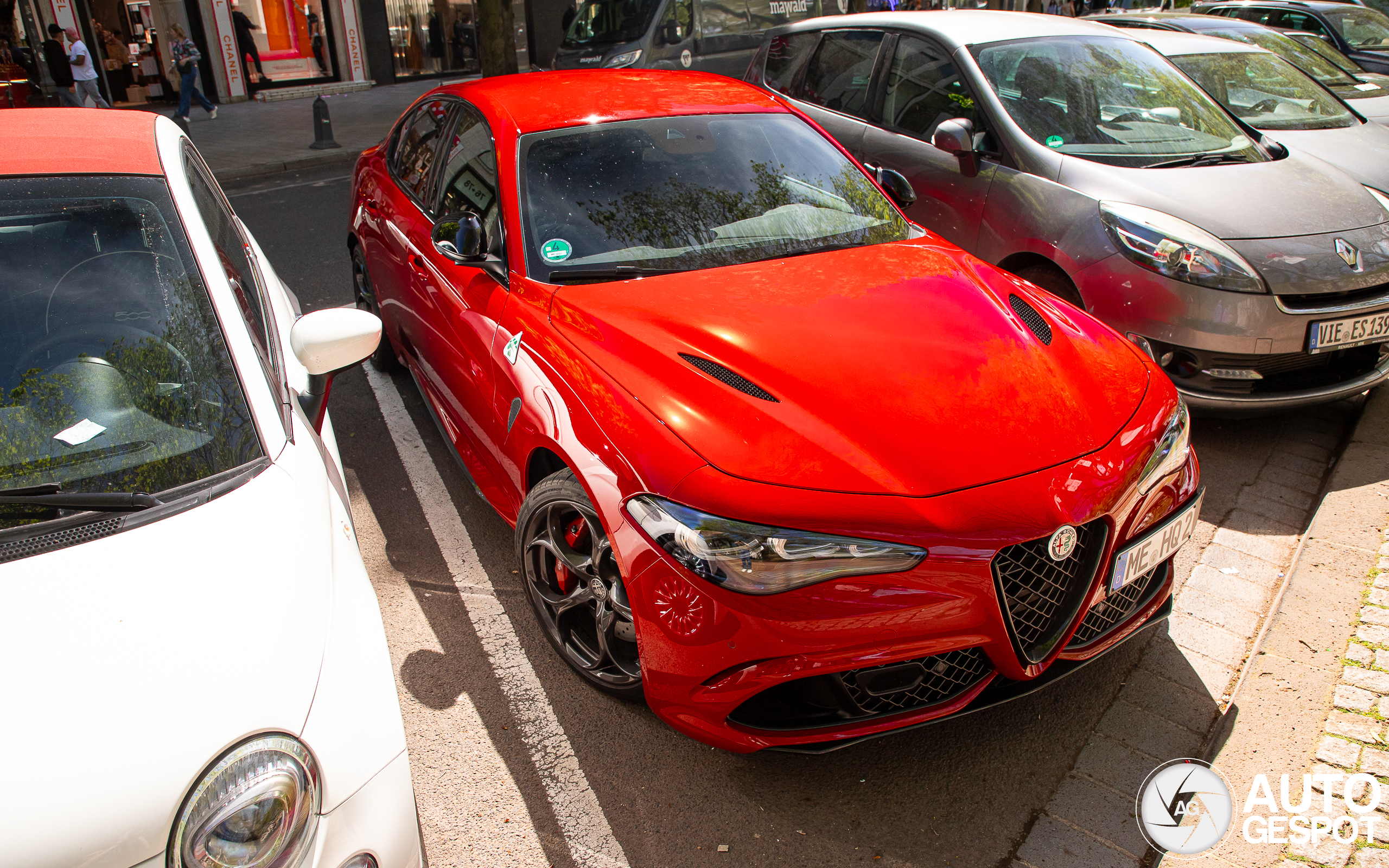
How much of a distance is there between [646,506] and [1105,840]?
59.5 inches

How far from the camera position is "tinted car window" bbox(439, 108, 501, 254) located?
3.53m

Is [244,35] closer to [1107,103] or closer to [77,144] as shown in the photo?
[1107,103]

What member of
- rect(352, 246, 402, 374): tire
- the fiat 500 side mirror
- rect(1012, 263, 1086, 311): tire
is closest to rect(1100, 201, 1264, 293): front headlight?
rect(1012, 263, 1086, 311): tire

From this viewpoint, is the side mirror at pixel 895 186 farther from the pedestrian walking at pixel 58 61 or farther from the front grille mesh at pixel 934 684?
the pedestrian walking at pixel 58 61

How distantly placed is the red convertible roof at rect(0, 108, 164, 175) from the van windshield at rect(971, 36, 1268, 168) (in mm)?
4191

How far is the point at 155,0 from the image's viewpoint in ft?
56.2

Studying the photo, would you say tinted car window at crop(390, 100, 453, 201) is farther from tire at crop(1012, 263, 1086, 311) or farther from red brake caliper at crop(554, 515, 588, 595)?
tire at crop(1012, 263, 1086, 311)

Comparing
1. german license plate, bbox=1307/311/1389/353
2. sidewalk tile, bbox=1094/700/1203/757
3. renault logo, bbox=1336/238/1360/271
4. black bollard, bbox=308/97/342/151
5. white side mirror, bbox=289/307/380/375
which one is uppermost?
white side mirror, bbox=289/307/380/375

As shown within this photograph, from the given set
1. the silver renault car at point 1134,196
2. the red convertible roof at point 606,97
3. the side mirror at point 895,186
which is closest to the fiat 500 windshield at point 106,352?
the red convertible roof at point 606,97

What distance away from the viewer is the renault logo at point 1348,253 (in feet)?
14.3

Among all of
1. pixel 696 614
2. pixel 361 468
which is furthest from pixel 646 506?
pixel 361 468

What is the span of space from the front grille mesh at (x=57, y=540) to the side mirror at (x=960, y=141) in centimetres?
436

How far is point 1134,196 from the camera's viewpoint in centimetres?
459

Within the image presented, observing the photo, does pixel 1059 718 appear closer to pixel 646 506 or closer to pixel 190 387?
pixel 646 506
